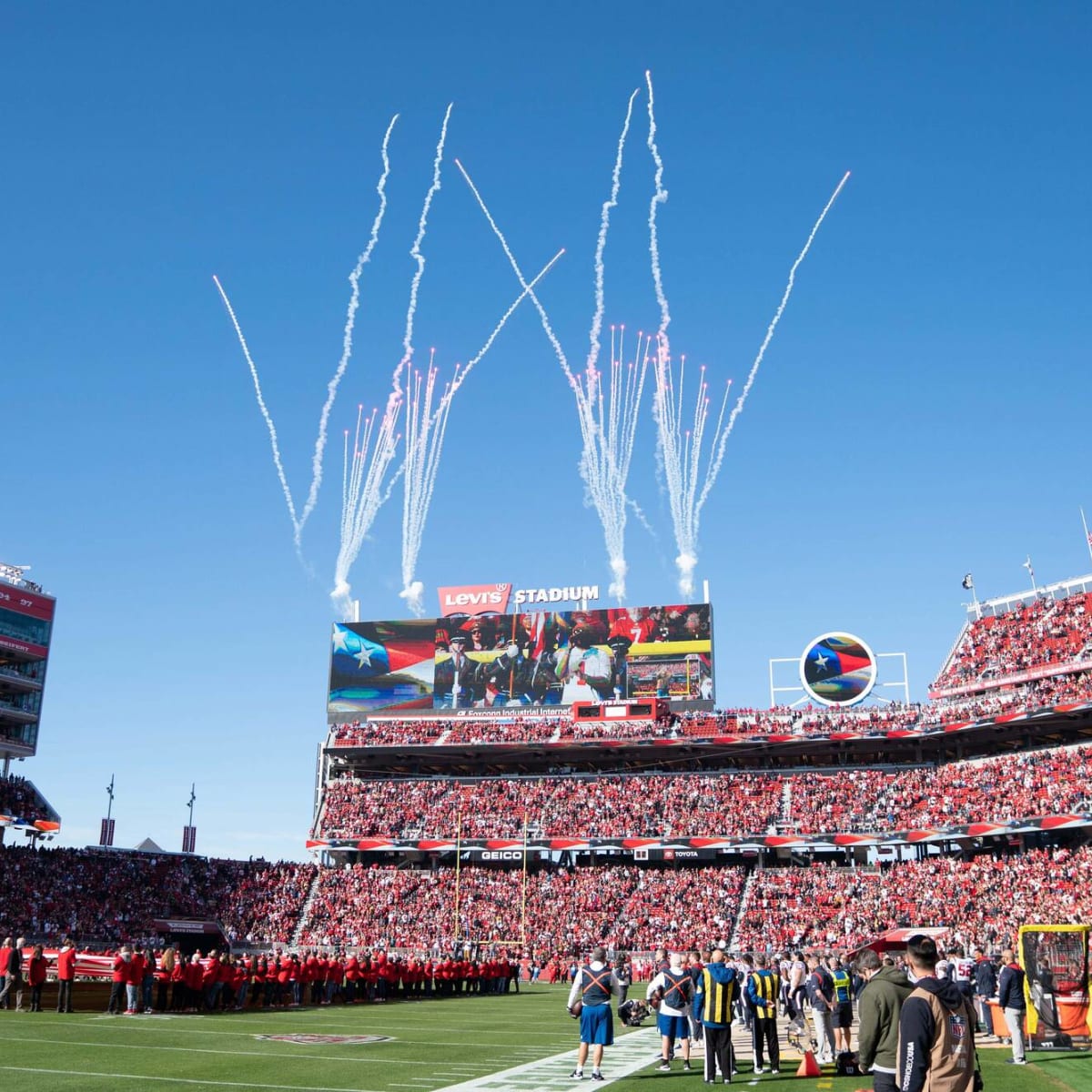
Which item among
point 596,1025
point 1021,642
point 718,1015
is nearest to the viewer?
point 718,1015

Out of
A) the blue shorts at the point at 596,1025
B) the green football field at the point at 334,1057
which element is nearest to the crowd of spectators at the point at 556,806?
the green football field at the point at 334,1057

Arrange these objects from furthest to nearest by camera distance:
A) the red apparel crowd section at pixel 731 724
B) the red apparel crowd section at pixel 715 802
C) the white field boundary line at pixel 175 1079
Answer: the red apparel crowd section at pixel 731 724 < the red apparel crowd section at pixel 715 802 < the white field boundary line at pixel 175 1079

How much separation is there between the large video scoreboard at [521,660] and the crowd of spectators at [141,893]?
12.1 metres

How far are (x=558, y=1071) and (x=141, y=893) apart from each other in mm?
48310

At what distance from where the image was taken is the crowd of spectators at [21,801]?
5912cm

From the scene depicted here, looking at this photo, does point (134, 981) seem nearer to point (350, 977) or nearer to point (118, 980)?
point (118, 980)

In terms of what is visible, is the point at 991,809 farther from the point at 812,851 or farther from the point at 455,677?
the point at 455,677

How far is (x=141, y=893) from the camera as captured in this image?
58.6m

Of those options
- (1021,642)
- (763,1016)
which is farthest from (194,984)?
(1021,642)

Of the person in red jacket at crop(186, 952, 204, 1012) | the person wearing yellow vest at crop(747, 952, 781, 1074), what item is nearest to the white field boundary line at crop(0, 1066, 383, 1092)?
the person wearing yellow vest at crop(747, 952, 781, 1074)

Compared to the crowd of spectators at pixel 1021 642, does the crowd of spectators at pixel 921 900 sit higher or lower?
lower

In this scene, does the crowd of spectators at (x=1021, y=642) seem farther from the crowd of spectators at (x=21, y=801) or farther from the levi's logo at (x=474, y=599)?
the crowd of spectators at (x=21, y=801)

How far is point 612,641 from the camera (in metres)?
68.6

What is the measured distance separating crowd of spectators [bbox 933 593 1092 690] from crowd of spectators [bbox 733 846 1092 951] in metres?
14.2
